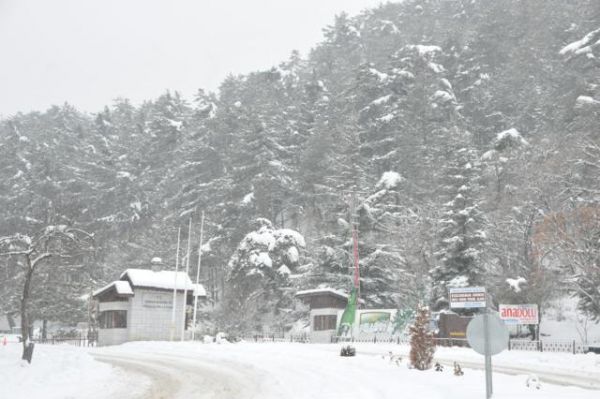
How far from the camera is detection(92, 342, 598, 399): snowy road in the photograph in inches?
573

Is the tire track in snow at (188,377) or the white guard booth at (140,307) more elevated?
the white guard booth at (140,307)

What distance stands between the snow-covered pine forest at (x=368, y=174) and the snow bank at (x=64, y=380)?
18.8 meters

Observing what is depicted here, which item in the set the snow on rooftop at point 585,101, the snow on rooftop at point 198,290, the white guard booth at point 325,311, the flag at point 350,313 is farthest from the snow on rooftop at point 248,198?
the snow on rooftop at point 585,101

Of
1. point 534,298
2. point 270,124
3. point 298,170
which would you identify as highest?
point 270,124

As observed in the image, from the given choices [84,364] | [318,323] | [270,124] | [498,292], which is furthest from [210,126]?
[84,364]

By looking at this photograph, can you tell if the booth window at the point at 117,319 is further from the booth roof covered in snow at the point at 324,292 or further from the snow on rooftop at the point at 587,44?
the snow on rooftop at the point at 587,44

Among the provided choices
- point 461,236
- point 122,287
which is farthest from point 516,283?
point 122,287

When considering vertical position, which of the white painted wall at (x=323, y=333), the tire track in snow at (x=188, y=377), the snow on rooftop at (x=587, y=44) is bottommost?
the tire track in snow at (x=188, y=377)

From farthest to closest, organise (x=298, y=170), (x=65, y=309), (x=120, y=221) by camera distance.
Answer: (x=120, y=221)
(x=298, y=170)
(x=65, y=309)

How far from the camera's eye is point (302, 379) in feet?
59.8

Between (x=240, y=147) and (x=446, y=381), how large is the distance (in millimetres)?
50874

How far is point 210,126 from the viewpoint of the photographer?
7362cm

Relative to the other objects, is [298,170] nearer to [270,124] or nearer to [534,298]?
[270,124]

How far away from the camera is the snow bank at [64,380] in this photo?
1639 cm
